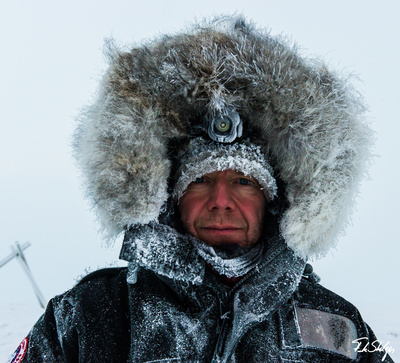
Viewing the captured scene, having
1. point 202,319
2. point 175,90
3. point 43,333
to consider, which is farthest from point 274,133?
point 43,333

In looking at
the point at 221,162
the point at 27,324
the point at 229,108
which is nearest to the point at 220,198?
the point at 221,162

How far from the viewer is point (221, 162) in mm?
1568

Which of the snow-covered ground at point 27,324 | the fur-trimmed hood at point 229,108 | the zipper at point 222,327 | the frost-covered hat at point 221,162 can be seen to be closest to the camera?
the zipper at point 222,327

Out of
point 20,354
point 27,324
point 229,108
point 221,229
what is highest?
A: point 229,108

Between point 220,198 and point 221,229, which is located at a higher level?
point 220,198

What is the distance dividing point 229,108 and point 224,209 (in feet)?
1.32

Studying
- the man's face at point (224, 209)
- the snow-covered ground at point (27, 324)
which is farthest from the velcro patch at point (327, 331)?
the snow-covered ground at point (27, 324)

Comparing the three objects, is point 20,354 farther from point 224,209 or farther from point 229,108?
point 229,108

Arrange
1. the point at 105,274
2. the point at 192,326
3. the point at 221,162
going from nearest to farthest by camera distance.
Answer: the point at 192,326 → the point at 221,162 → the point at 105,274

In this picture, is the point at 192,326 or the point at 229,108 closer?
the point at 192,326

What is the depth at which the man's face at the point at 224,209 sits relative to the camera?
1589mm

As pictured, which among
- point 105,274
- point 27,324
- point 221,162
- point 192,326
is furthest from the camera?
point 27,324

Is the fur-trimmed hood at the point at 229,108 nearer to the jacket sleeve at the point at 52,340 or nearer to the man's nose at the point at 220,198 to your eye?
the man's nose at the point at 220,198

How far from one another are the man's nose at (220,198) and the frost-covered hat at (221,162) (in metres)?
0.08
